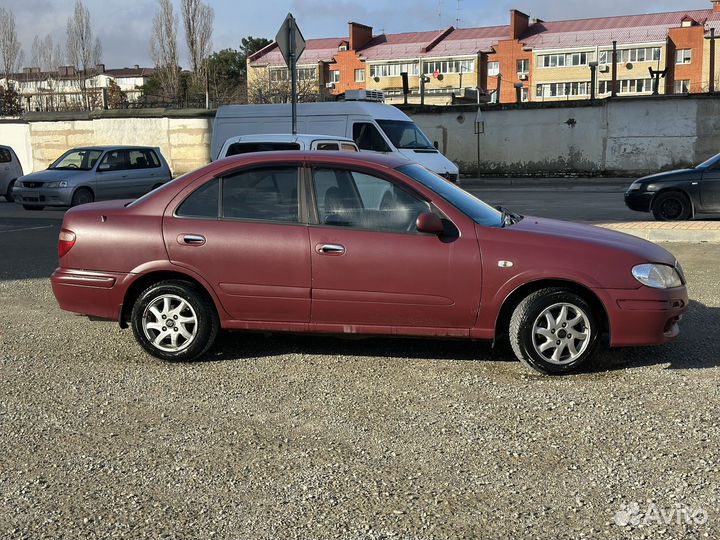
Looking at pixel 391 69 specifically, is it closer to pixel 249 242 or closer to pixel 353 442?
pixel 249 242

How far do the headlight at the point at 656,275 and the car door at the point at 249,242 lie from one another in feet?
7.46

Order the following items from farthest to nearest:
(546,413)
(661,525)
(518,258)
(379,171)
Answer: (379,171)
(518,258)
(546,413)
(661,525)

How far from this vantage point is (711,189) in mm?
14055

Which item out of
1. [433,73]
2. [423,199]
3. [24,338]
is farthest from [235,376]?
[433,73]

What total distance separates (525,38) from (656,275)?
84.1 m

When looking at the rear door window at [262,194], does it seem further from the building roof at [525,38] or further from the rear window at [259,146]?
the building roof at [525,38]

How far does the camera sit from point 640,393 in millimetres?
5191

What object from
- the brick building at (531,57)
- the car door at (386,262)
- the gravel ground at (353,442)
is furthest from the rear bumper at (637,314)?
the brick building at (531,57)

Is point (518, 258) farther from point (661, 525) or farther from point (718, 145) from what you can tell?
point (718, 145)

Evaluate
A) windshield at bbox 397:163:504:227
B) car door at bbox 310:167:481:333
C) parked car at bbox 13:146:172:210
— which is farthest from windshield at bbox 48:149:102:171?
car door at bbox 310:167:481:333

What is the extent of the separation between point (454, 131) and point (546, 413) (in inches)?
1207

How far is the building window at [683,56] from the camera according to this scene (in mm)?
77625

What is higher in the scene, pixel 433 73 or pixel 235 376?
pixel 433 73

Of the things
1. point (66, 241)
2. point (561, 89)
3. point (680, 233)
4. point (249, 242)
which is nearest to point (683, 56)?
point (561, 89)
